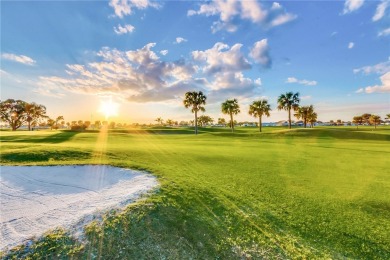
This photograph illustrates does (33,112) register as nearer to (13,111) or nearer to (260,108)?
(13,111)

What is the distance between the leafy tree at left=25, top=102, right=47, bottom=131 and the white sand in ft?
341

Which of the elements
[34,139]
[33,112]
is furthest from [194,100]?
[33,112]

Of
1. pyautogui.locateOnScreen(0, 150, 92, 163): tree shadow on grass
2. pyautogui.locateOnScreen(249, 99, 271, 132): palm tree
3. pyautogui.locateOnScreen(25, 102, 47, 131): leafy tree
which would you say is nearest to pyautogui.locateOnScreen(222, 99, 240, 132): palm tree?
pyautogui.locateOnScreen(249, 99, 271, 132): palm tree

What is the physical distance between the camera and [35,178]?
13383 mm

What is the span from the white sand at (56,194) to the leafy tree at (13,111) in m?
103

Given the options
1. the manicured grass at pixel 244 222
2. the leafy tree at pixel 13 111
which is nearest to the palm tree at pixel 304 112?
the manicured grass at pixel 244 222

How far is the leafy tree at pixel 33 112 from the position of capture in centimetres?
9856

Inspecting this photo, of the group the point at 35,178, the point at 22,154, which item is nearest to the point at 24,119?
the point at 22,154

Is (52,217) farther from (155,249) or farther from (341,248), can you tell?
(341,248)

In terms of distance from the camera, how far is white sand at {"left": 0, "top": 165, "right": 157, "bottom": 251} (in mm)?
8148

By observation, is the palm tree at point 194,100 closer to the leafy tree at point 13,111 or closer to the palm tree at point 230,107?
the palm tree at point 230,107

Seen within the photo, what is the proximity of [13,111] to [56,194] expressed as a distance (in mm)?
110942

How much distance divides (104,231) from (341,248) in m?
8.33

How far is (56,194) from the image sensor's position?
11203 mm
